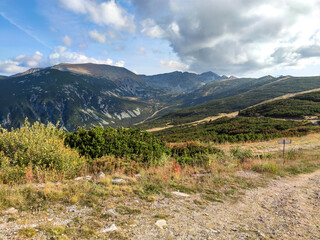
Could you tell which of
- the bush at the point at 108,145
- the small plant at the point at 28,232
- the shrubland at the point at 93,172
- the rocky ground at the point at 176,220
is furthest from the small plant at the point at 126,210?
the bush at the point at 108,145

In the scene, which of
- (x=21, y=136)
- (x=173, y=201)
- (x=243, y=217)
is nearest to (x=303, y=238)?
(x=243, y=217)

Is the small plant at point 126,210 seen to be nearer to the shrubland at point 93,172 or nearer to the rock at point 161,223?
the shrubland at point 93,172

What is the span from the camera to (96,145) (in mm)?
9828

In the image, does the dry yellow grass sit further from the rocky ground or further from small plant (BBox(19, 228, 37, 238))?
small plant (BBox(19, 228, 37, 238))

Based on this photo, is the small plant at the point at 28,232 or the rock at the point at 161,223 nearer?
the small plant at the point at 28,232

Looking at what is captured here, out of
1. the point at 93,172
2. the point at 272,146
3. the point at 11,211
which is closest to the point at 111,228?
the point at 11,211

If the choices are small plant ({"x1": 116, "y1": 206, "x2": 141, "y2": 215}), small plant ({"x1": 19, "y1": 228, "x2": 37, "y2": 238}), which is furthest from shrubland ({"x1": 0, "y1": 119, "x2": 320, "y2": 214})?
small plant ({"x1": 19, "y1": 228, "x2": 37, "y2": 238})

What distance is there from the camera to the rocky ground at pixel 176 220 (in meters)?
3.92

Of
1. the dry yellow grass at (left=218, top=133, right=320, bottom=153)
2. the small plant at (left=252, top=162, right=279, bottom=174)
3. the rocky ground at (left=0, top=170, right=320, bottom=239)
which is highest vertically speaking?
the rocky ground at (left=0, top=170, right=320, bottom=239)

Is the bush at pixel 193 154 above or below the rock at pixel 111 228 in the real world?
below

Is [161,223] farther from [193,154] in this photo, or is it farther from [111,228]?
[193,154]

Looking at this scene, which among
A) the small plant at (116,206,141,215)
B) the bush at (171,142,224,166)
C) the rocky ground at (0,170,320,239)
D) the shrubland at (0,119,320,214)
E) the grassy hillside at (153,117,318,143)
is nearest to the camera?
the rocky ground at (0,170,320,239)

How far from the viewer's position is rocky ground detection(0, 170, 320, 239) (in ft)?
12.9

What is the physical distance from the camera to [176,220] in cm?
483
